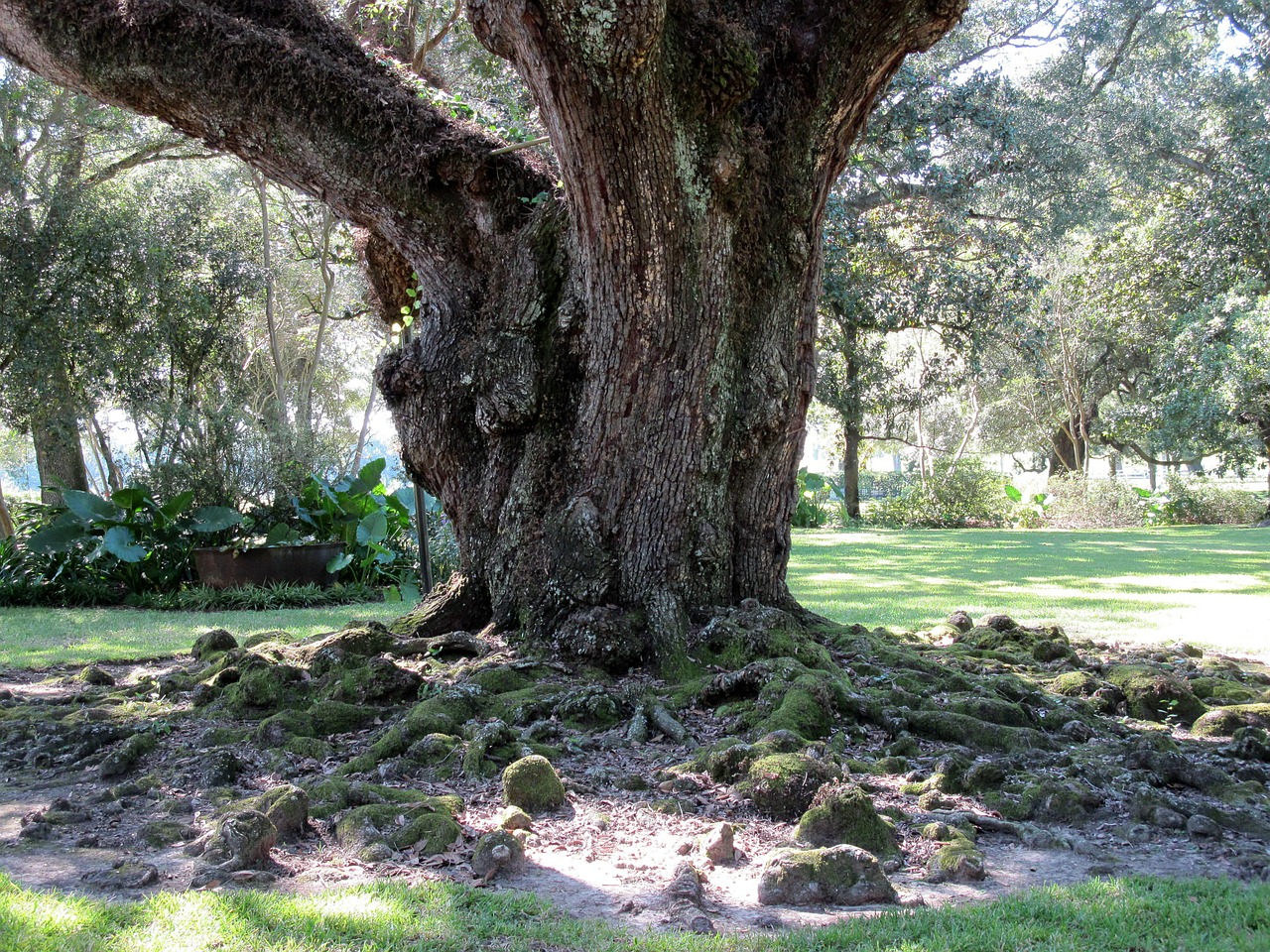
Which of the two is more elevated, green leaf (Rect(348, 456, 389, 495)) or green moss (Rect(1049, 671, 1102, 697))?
green leaf (Rect(348, 456, 389, 495))

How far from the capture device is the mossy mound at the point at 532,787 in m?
2.97

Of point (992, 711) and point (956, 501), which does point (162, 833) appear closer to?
point (992, 711)

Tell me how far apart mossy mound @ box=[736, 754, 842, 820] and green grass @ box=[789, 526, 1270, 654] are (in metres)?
4.06

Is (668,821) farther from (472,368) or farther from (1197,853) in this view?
(472,368)

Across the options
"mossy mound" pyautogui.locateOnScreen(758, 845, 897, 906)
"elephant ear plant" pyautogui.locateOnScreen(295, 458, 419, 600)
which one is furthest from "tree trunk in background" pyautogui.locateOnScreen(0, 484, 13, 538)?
"mossy mound" pyautogui.locateOnScreen(758, 845, 897, 906)

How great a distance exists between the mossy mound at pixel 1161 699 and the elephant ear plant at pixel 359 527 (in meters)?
7.54

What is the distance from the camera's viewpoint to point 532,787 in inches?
117

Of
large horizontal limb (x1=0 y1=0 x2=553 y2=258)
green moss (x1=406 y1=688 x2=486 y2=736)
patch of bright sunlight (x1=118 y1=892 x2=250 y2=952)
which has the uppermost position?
large horizontal limb (x1=0 y1=0 x2=553 y2=258)

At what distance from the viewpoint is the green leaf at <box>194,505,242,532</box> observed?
9.75m

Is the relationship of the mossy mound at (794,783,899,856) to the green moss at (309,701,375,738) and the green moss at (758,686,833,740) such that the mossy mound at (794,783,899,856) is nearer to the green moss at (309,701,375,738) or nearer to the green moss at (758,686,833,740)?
the green moss at (758,686,833,740)

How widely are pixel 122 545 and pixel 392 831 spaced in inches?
315

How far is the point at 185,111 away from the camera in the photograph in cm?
486

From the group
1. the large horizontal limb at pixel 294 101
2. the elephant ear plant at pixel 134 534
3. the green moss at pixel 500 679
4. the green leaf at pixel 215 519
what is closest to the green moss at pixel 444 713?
the green moss at pixel 500 679

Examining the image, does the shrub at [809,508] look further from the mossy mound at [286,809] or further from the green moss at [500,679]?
the mossy mound at [286,809]
